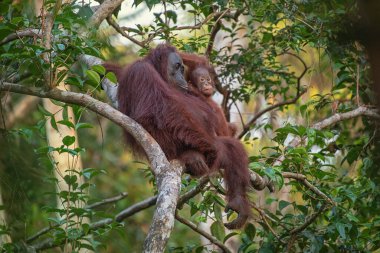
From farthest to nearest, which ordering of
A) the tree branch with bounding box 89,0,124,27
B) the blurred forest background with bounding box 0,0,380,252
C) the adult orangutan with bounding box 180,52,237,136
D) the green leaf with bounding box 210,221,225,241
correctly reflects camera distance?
1. the adult orangutan with bounding box 180,52,237,136
2. the green leaf with bounding box 210,221,225,241
3. the tree branch with bounding box 89,0,124,27
4. the blurred forest background with bounding box 0,0,380,252

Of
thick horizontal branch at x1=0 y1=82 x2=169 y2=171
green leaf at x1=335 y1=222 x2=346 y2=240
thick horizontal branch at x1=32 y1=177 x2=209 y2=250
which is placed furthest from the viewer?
thick horizontal branch at x1=32 y1=177 x2=209 y2=250

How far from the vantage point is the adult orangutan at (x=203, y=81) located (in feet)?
14.8

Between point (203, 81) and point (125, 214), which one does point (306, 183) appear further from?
point (125, 214)

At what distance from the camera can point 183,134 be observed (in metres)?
3.87

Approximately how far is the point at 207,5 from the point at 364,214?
2.29 meters

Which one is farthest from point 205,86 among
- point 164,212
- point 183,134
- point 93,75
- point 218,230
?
point 164,212

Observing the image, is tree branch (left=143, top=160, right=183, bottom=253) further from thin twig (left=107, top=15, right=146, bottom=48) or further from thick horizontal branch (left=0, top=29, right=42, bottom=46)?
thin twig (left=107, top=15, right=146, bottom=48)

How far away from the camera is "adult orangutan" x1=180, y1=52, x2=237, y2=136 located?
4523mm

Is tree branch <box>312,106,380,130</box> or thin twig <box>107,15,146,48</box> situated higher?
thin twig <box>107,15,146,48</box>

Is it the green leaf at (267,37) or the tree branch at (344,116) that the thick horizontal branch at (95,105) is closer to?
the tree branch at (344,116)

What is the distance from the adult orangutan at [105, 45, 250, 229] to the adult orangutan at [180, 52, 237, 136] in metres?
0.38

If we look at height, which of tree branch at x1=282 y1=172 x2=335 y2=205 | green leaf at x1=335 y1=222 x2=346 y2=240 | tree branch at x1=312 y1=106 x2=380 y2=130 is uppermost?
tree branch at x1=312 y1=106 x2=380 y2=130

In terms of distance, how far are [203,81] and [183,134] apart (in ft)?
2.98

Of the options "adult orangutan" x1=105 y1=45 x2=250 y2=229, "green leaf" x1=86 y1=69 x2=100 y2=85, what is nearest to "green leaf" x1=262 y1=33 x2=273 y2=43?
"adult orangutan" x1=105 y1=45 x2=250 y2=229
